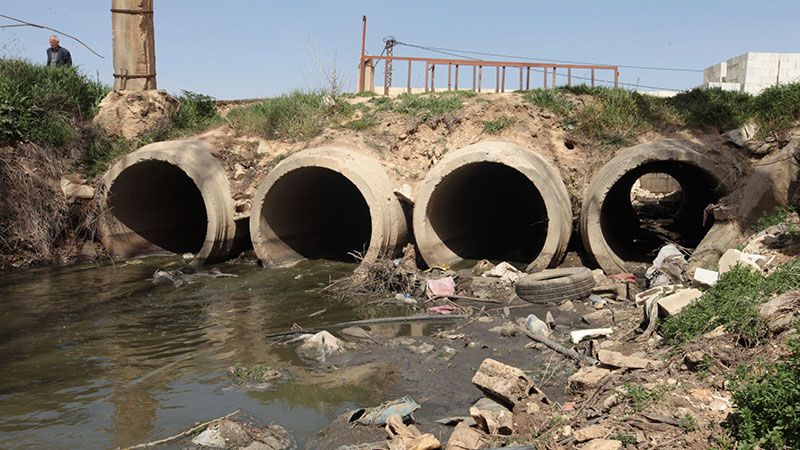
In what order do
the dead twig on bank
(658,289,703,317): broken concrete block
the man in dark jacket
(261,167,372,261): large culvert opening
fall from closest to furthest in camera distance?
the dead twig on bank
(658,289,703,317): broken concrete block
(261,167,372,261): large culvert opening
the man in dark jacket

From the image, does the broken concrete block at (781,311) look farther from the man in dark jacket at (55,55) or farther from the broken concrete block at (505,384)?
the man in dark jacket at (55,55)

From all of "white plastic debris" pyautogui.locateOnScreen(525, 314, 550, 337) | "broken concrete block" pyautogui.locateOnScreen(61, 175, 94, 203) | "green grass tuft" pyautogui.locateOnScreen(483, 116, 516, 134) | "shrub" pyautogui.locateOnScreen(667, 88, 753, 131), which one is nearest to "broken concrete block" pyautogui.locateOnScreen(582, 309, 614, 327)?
"white plastic debris" pyautogui.locateOnScreen(525, 314, 550, 337)

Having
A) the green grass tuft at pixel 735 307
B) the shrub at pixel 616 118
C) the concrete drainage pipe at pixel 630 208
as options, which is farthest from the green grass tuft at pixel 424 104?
the green grass tuft at pixel 735 307

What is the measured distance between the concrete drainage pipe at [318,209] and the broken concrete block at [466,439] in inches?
236

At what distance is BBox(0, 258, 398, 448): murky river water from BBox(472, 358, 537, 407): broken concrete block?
1066 mm

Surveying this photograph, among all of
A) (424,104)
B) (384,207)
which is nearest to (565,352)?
(384,207)

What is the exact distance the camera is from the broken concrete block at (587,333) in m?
6.92

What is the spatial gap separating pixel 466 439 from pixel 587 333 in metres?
2.85

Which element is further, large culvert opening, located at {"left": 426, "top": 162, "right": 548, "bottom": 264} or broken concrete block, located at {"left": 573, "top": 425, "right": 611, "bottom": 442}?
large culvert opening, located at {"left": 426, "top": 162, "right": 548, "bottom": 264}

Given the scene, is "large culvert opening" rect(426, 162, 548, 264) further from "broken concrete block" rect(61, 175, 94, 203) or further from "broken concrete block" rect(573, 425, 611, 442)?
"broken concrete block" rect(573, 425, 611, 442)

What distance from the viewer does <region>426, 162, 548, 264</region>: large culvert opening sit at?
1158cm

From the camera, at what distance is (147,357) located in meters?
6.96

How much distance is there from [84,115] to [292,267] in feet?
20.3

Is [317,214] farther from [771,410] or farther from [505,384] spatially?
[771,410]
